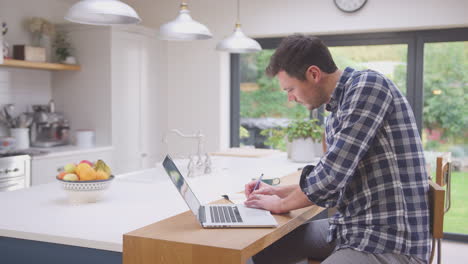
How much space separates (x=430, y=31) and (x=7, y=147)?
380cm

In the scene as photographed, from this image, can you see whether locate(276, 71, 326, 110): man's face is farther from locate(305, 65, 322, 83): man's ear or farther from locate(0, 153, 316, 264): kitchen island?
locate(0, 153, 316, 264): kitchen island

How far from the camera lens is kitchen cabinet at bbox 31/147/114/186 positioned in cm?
428

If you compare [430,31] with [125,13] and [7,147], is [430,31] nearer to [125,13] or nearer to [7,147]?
[125,13]

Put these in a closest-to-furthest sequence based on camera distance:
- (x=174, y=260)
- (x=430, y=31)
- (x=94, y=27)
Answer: (x=174, y=260) < (x=430, y=31) < (x=94, y=27)

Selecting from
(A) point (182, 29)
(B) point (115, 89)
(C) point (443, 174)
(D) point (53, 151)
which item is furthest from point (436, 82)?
(D) point (53, 151)

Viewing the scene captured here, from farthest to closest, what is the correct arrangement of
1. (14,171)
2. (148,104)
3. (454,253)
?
1. (148,104)
2. (454,253)
3. (14,171)

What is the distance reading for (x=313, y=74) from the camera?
1.83 m

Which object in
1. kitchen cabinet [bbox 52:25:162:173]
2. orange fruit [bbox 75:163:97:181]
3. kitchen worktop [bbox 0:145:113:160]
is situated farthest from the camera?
kitchen cabinet [bbox 52:25:162:173]

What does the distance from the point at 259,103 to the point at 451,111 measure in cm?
189

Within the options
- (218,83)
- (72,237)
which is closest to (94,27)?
(218,83)

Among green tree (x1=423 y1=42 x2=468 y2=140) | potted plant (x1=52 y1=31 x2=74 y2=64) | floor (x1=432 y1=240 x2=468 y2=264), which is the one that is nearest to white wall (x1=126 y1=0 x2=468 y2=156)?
green tree (x1=423 y1=42 x2=468 y2=140)

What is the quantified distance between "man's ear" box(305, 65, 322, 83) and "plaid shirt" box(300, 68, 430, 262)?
6.7 inches

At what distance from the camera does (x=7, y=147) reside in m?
4.27

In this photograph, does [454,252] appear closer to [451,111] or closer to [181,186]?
[451,111]
